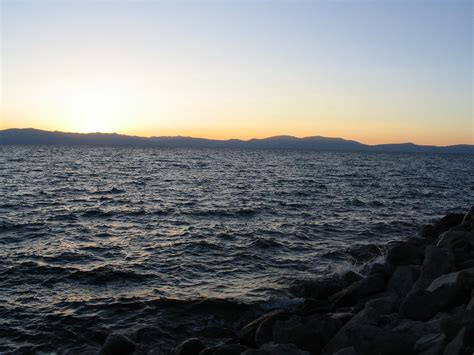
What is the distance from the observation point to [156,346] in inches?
364

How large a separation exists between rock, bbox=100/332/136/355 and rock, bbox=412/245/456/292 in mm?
6581

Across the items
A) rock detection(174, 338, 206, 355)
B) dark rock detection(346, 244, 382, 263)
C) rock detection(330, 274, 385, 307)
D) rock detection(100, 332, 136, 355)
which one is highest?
rock detection(330, 274, 385, 307)

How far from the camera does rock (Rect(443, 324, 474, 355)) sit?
17.5ft

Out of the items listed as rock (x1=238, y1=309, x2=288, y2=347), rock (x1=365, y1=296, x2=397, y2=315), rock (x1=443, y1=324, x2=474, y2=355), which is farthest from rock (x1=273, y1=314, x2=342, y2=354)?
rock (x1=443, y1=324, x2=474, y2=355)

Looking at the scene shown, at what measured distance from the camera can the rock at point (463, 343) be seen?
534cm

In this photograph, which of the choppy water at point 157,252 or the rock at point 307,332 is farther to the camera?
the choppy water at point 157,252

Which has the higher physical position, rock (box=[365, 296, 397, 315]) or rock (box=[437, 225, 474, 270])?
rock (box=[437, 225, 474, 270])

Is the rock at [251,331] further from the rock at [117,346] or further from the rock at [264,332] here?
the rock at [117,346]

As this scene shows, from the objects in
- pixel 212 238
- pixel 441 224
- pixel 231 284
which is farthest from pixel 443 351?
pixel 441 224

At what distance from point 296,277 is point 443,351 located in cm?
799

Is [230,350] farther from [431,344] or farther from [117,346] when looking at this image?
[431,344]

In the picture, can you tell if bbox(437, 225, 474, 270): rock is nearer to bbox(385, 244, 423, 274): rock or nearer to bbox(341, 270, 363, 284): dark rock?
bbox(385, 244, 423, 274): rock

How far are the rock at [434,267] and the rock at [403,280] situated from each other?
427 millimetres

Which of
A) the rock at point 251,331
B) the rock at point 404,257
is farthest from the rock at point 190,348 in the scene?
the rock at point 404,257
